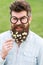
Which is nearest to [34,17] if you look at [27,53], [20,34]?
[27,53]

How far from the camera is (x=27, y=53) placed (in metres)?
5.19

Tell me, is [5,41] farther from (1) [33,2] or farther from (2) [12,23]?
(1) [33,2]

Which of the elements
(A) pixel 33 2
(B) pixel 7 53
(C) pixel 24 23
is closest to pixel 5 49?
(B) pixel 7 53

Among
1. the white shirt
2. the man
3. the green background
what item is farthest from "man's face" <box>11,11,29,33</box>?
the green background

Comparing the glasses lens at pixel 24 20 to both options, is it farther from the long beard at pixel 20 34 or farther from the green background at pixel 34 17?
the green background at pixel 34 17

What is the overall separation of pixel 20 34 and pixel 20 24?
0.13 m

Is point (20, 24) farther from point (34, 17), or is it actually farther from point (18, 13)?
point (34, 17)

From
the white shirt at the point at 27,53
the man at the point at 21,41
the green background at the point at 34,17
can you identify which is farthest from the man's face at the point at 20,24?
the green background at the point at 34,17

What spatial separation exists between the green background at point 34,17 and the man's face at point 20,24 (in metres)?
6.00

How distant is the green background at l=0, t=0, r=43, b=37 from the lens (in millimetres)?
11945

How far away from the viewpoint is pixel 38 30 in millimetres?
11797

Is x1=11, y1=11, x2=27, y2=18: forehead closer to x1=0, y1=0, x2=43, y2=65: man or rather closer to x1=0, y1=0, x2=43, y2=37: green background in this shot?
x1=0, y1=0, x2=43, y2=65: man

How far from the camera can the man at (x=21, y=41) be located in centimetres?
505

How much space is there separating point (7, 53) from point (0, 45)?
308 millimetres
